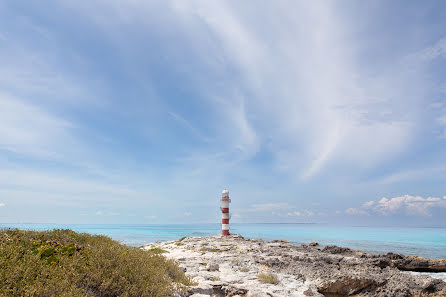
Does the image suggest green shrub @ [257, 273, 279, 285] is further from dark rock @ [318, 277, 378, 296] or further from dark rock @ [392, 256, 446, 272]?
dark rock @ [392, 256, 446, 272]

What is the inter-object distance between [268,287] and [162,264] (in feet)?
10.9

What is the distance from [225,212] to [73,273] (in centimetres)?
2226

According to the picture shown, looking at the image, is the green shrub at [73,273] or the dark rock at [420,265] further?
the dark rock at [420,265]

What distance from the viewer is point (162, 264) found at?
757 cm

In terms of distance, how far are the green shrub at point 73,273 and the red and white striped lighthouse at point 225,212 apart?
66.7 feet

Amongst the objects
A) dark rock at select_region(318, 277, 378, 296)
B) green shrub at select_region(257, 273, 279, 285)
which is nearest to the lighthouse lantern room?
green shrub at select_region(257, 273, 279, 285)

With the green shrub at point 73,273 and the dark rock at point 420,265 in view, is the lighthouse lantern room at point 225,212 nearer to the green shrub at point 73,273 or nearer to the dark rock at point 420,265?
the dark rock at point 420,265

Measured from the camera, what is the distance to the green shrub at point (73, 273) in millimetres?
4227

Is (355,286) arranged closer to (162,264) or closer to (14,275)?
(162,264)

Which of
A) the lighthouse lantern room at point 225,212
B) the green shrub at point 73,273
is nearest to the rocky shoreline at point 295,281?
the green shrub at point 73,273

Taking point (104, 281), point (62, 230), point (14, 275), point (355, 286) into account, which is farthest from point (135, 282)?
point (355, 286)

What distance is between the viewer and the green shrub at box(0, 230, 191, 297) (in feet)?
13.9

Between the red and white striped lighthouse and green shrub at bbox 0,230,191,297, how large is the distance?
20.3 metres

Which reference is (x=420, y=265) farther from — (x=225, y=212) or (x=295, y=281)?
(x=225, y=212)
